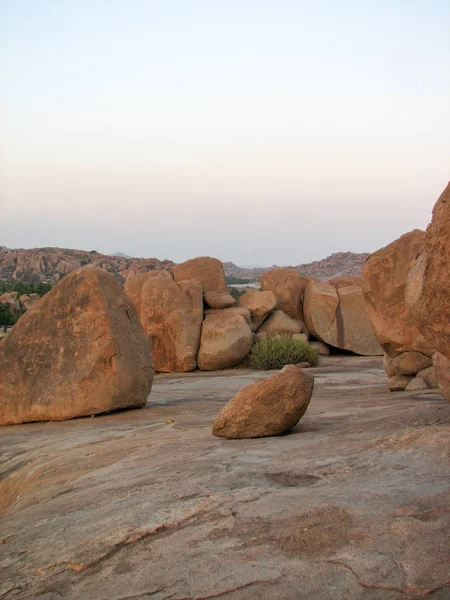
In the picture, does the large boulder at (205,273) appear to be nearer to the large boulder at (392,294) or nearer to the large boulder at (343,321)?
the large boulder at (343,321)

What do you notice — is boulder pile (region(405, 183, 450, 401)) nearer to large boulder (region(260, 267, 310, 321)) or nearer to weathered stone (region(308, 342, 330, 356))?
weathered stone (region(308, 342, 330, 356))

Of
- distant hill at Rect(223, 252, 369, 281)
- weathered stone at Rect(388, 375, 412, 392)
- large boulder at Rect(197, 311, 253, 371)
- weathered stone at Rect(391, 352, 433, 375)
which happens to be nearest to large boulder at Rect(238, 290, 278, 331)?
large boulder at Rect(197, 311, 253, 371)

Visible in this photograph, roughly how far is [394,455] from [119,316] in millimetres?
5026

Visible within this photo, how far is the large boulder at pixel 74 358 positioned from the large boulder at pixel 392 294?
3.02m

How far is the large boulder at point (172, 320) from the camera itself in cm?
1585

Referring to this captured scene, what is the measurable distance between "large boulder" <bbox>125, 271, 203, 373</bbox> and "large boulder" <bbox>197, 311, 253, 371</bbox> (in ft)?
0.85

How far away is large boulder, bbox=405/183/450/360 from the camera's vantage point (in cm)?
356

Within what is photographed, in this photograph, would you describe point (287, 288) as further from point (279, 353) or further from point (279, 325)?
point (279, 353)

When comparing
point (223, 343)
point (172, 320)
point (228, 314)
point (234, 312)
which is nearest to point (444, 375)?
point (223, 343)

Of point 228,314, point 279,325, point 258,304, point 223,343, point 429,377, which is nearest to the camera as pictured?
point 429,377

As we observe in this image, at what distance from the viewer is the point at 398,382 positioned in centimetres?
845

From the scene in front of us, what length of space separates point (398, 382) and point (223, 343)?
7.56 metres

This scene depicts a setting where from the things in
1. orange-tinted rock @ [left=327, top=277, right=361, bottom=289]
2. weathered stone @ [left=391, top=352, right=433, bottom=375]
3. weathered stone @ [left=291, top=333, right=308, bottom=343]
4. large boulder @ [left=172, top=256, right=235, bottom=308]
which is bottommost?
weathered stone @ [left=291, top=333, right=308, bottom=343]

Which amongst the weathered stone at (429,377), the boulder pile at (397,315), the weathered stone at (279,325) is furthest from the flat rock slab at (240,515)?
→ the weathered stone at (279,325)
